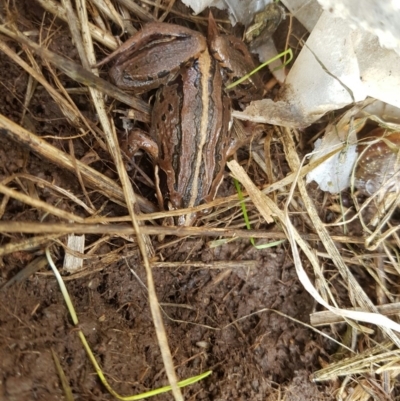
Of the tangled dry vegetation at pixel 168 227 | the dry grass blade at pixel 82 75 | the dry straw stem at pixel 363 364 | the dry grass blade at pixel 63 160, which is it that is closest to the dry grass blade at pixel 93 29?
the tangled dry vegetation at pixel 168 227

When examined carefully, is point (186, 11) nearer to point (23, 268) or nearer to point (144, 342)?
point (23, 268)

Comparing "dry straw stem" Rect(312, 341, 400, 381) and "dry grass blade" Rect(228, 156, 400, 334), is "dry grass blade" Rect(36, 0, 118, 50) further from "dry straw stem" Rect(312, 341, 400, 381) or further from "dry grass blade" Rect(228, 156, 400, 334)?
"dry straw stem" Rect(312, 341, 400, 381)

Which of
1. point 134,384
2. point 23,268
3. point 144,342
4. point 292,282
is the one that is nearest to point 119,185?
point 23,268

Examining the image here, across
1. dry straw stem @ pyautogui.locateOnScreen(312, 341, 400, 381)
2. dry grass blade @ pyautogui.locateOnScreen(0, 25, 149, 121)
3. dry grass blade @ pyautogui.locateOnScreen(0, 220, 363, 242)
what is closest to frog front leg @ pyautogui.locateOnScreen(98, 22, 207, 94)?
dry grass blade @ pyautogui.locateOnScreen(0, 25, 149, 121)

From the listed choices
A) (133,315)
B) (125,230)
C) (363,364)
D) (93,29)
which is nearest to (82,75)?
(93,29)

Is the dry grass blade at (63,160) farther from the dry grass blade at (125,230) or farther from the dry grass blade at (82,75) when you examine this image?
the dry grass blade at (82,75)
